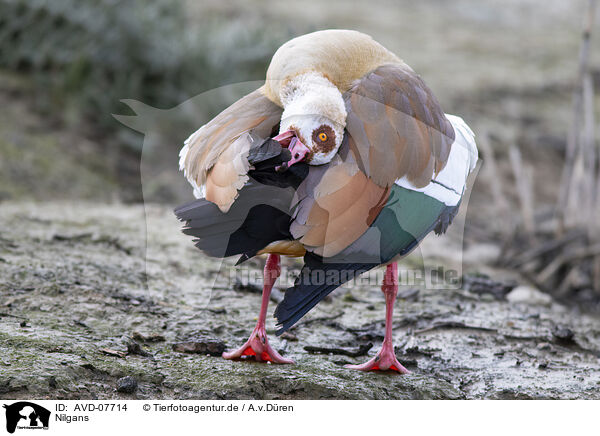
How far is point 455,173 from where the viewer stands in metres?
3.22

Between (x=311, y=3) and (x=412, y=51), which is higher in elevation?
(x=311, y=3)

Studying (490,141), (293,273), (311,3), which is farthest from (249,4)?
(293,273)

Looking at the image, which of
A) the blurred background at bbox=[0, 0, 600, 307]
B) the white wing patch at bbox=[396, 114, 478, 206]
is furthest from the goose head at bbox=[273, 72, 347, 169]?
the blurred background at bbox=[0, 0, 600, 307]

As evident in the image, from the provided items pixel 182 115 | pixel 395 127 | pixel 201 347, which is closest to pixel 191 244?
pixel 201 347

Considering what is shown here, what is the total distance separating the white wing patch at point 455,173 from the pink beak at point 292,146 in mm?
452

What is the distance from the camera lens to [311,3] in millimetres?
12750

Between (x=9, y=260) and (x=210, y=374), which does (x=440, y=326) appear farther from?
(x=9, y=260)

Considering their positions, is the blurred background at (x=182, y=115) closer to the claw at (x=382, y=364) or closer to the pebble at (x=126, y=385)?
the claw at (x=382, y=364)

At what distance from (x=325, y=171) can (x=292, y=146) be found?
164mm

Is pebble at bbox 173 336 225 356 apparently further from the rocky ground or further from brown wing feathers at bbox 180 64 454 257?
brown wing feathers at bbox 180 64 454 257

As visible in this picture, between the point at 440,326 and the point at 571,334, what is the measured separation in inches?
27.0
